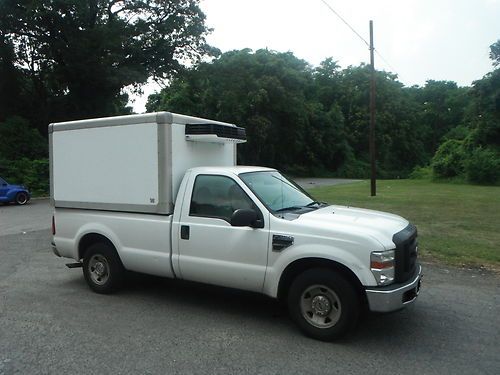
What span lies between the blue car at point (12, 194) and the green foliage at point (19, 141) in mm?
7824

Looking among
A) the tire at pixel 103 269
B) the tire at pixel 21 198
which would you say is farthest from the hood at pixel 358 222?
the tire at pixel 21 198

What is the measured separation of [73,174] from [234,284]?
2.95 meters

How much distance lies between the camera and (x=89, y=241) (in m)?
6.59

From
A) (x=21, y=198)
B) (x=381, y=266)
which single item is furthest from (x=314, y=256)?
(x=21, y=198)

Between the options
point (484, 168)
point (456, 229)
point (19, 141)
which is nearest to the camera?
point (456, 229)

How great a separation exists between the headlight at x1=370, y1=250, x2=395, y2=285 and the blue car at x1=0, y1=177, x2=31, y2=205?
751 inches

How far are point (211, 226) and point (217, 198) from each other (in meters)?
0.35

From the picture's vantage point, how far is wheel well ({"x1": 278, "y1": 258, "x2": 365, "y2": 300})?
4.68m

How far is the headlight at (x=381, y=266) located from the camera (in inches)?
176

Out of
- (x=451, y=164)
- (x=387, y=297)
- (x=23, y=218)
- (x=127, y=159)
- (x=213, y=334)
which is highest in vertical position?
(x=451, y=164)

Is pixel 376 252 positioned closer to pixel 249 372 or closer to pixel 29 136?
pixel 249 372

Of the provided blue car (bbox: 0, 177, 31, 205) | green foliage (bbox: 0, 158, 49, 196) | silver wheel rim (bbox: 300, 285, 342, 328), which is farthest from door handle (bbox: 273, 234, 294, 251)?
green foliage (bbox: 0, 158, 49, 196)

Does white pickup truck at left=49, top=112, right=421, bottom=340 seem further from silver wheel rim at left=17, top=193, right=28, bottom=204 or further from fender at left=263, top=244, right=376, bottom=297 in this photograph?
silver wheel rim at left=17, top=193, right=28, bottom=204

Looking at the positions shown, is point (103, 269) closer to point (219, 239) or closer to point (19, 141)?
point (219, 239)
